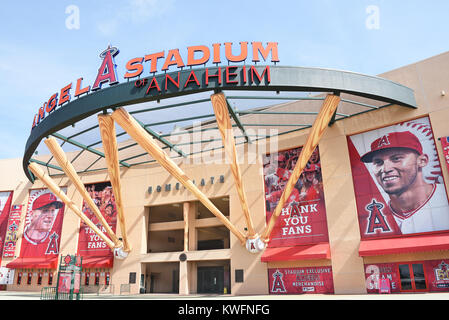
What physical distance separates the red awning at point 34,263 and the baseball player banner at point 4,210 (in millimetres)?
3678

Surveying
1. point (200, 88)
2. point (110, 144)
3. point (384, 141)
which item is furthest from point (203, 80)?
point (384, 141)

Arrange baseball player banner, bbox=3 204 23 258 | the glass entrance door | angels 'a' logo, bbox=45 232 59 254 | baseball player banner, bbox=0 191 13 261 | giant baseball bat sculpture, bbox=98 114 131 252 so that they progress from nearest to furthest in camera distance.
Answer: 1. giant baseball bat sculpture, bbox=98 114 131 252
2. the glass entrance door
3. angels 'a' logo, bbox=45 232 59 254
4. baseball player banner, bbox=3 204 23 258
5. baseball player banner, bbox=0 191 13 261

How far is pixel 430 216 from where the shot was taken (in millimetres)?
22719

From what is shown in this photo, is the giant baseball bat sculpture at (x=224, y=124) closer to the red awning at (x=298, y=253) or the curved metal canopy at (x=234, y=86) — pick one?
the curved metal canopy at (x=234, y=86)

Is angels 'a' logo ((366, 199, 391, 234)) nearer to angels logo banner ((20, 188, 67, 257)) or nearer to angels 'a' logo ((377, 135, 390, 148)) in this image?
angels 'a' logo ((377, 135, 390, 148))

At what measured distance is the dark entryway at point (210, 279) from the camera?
32.8 m

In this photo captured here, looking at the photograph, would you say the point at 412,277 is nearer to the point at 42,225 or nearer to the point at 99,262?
the point at 99,262

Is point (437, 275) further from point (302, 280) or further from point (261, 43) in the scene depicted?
point (261, 43)

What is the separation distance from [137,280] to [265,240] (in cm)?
1317

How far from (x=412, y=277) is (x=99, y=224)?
28843 millimetres

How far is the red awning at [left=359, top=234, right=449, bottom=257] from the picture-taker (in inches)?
838

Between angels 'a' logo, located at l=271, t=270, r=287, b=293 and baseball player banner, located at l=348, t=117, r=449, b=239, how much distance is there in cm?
696

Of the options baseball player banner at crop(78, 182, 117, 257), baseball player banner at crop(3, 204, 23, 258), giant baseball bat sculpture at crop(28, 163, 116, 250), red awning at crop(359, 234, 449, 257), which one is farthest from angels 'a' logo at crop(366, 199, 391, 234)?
baseball player banner at crop(3, 204, 23, 258)

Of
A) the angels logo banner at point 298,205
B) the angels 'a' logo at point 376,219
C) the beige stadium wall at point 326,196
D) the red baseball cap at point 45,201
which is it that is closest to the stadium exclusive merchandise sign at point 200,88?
the beige stadium wall at point 326,196
